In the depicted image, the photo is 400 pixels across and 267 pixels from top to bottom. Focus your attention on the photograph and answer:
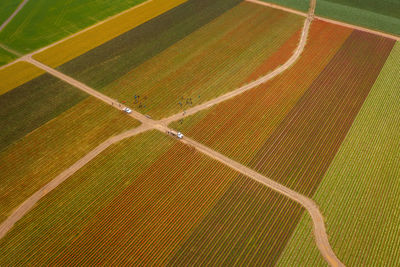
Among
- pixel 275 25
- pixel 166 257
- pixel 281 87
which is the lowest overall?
pixel 166 257

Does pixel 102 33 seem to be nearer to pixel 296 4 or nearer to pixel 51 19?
pixel 51 19

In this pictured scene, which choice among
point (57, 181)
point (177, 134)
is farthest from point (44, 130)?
point (177, 134)

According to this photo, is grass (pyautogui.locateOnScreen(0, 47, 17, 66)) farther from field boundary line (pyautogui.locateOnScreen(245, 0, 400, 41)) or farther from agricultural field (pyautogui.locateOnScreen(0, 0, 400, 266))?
field boundary line (pyautogui.locateOnScreen(245, 0, 400, 41))

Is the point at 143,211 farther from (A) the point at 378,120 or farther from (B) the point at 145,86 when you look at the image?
(A) the point at 378,120

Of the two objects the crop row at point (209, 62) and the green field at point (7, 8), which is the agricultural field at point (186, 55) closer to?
the crop row at point (209, 62)

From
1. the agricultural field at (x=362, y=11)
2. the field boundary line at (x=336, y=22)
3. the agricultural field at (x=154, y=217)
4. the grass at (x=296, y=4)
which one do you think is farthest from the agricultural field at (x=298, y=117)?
the grass at (x=296, y=4)

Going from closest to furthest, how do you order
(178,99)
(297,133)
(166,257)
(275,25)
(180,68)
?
(166,257) < (297,133) < (178,99) < (180,68) < (275,25)

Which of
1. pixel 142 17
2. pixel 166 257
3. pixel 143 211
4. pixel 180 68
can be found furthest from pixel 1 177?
pixel 142 17
